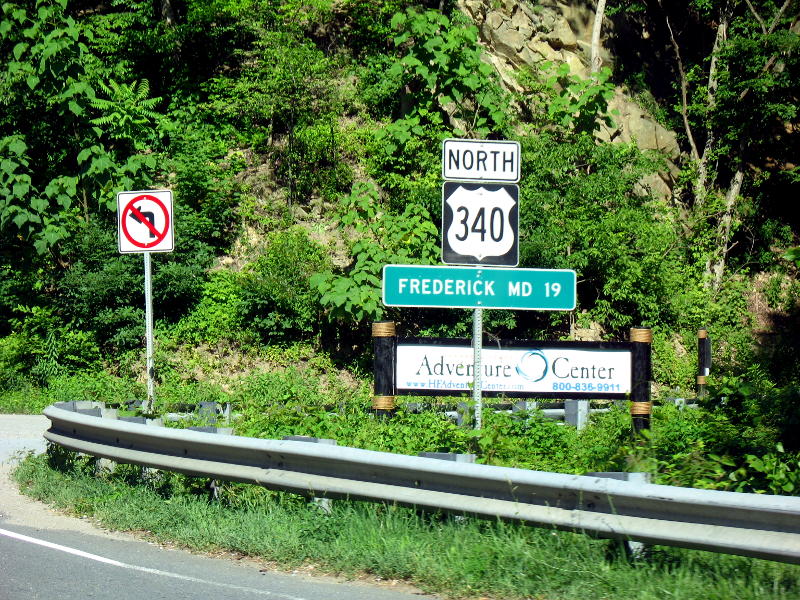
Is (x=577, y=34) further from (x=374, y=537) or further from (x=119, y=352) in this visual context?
(x=374, y=537)

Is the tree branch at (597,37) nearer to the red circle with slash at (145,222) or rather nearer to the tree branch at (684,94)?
the tree branch at (684,94)

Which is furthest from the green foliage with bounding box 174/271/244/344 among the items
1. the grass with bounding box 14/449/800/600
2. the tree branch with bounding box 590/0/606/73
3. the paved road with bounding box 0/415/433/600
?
the paved road with bounding box 0/415/433/600

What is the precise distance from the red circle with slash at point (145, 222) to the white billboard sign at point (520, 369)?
3029mm

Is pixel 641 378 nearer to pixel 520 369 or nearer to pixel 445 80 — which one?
pixel 520 369

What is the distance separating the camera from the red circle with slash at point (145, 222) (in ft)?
34.9

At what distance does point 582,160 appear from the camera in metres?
20.0

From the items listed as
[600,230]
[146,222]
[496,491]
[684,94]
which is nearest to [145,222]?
[146,222]

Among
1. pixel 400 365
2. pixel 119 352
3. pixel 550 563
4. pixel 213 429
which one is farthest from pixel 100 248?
pixel 550 563

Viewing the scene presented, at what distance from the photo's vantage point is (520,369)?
1031 centimetres

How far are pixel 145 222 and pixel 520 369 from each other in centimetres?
462

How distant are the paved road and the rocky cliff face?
15770 millimetres

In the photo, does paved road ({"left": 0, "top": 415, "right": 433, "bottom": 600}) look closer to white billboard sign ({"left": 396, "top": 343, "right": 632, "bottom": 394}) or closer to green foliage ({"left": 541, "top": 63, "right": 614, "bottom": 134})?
white billboard sign ({"left": 396, "top": 343, "right": 632, "bottom": 394})

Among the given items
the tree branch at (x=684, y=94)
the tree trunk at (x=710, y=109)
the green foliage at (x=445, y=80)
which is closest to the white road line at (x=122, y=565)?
the green foliage at (x=445, y=80)

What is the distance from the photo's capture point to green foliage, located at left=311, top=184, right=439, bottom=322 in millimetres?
16922
